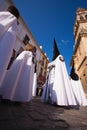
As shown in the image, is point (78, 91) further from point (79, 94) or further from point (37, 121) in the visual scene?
point (37, 121)

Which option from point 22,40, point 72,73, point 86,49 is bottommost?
point 72,73

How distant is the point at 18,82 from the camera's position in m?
3.32

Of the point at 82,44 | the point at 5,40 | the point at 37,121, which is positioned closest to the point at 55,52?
the point at 5,40

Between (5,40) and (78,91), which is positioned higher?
(5,40)

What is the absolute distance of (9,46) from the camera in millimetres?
2086

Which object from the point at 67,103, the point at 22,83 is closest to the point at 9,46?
the point at 22,83

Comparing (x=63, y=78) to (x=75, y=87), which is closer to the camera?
(x=63, y=78)

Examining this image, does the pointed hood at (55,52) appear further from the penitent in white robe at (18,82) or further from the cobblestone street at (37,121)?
the cobblestone street at (37,121)

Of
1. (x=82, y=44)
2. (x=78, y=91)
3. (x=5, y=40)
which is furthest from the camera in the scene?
(x=82, y=44)

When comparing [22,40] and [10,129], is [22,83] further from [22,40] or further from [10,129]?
[22,40]

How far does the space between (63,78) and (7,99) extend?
6.52ft

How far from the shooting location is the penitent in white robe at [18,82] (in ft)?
9.83

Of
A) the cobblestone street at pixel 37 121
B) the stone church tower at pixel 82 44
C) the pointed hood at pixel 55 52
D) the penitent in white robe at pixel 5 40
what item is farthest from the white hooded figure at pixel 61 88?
the stone church tower at pixel 82 44

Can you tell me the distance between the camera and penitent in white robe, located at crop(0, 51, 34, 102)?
9.83 ft
